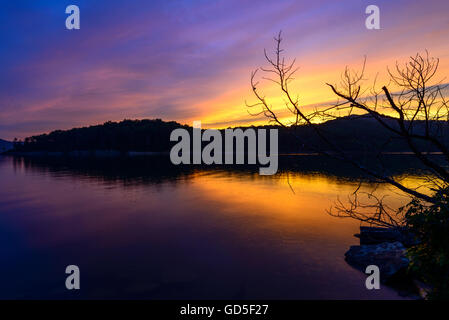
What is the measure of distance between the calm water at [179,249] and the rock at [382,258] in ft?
2.23

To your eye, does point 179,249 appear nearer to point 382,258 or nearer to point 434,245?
point 382,258

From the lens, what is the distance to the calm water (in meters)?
12.3

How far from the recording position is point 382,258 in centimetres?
1378

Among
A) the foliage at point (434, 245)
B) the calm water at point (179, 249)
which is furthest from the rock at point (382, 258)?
the foliage at point (434, 245)

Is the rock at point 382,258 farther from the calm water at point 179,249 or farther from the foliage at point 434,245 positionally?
the foliage at point 434,245

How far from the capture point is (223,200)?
3475 cm

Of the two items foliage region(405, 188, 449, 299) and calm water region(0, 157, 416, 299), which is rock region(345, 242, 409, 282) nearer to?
calm water region(0, 157, 416, 299)

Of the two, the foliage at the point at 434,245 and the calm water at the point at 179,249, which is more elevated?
the foliage at the point at 434,245

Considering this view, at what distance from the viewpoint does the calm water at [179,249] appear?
484 inches

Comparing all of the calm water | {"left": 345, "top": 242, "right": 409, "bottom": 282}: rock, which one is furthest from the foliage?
{"left": 345, "top": 242, "right": 409, "bottom": 282}: rock

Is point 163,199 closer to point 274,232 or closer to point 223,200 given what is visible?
point 223,200

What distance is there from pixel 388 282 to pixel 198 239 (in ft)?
40.9

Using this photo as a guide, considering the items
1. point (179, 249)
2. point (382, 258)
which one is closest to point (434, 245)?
point (382, 258)

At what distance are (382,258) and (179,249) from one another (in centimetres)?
1239
